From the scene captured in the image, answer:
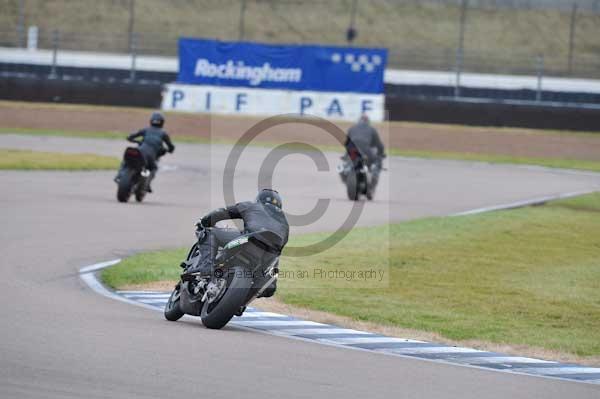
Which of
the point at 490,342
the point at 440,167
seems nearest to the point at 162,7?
the point at 440,167

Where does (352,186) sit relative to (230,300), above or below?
above

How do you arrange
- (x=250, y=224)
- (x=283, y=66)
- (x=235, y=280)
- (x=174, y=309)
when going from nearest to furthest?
1. (x=235, y=280)
2. (x=250, y=224)
3. (x=174, y=309)
4. (x=283, y=66)

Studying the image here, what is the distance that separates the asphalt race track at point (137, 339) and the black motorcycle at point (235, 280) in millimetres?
172

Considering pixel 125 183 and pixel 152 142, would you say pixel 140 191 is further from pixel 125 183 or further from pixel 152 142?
pixel 152 142

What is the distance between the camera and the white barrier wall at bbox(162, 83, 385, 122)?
128ft

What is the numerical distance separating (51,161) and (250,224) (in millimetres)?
19692

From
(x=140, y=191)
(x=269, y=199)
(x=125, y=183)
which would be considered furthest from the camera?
(x=140, y=191)

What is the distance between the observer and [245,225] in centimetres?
1080

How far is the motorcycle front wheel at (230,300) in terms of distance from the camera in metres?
10.4

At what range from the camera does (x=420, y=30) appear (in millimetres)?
57250

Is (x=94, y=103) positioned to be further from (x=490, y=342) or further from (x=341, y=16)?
(x=490, y=342)

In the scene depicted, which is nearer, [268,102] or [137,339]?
[137,339]

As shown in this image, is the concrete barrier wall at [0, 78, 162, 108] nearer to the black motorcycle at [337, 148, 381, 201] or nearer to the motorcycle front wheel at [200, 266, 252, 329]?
the black motorcycle at [337, 148, 381, 201]

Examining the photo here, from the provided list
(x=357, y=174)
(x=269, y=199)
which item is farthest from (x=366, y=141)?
(x=269, y=199)
